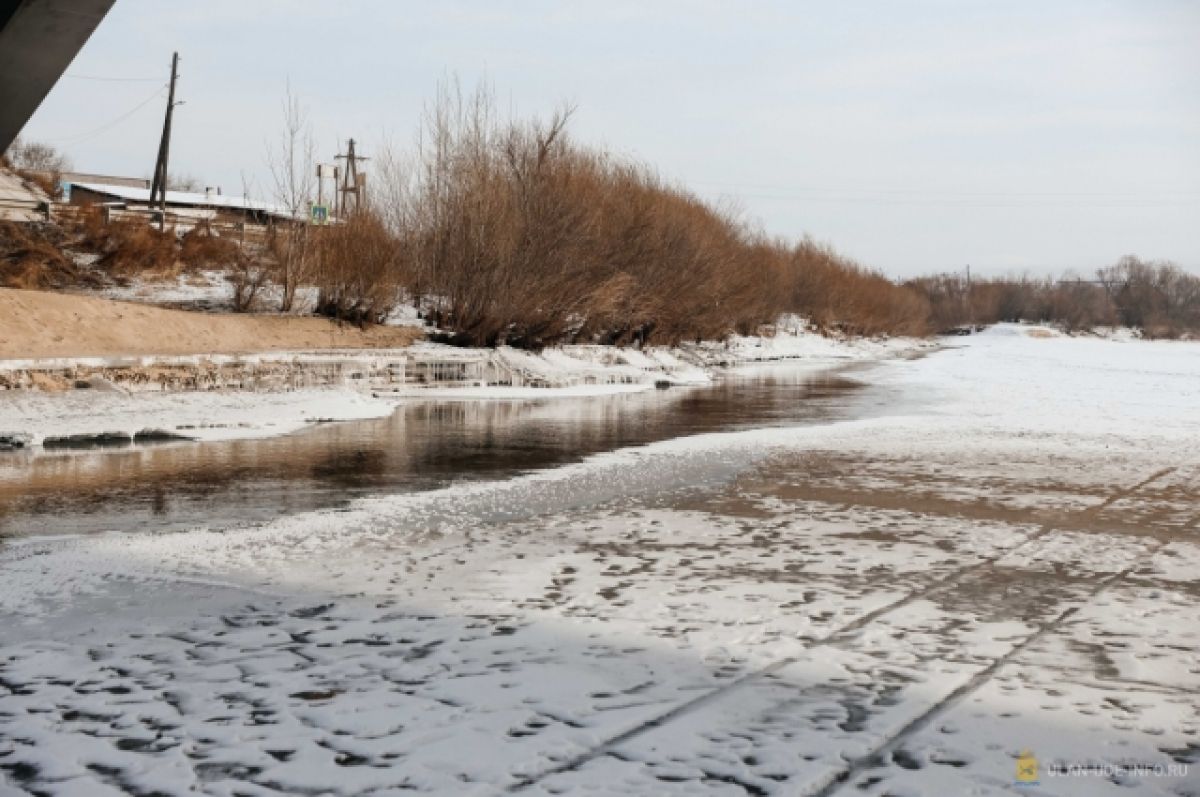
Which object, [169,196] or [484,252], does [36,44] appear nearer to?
[484,252]

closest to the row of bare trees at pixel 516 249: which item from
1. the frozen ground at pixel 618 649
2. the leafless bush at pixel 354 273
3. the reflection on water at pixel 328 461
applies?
the leafless bush at pixel 354 273

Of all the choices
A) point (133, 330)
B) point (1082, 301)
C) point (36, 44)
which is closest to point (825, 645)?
point (36, 44)

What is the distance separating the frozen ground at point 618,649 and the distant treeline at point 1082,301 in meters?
124

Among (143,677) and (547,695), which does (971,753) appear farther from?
(143,677)

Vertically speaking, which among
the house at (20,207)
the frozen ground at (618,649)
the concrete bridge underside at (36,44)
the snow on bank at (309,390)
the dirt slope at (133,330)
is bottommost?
the frozen ground at (618,649)

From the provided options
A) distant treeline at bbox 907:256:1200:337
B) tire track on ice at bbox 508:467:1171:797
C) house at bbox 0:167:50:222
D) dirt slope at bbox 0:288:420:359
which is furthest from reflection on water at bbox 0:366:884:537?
distant treeline at bbox 907:256:1200:337

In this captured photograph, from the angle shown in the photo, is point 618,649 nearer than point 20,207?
Yes

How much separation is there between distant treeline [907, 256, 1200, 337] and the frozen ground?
123981 mm

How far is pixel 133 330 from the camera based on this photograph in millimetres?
20484

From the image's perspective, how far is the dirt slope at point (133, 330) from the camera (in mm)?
18375

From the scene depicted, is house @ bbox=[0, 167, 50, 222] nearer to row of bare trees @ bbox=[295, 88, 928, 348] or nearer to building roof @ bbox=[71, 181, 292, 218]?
row of bare trees @ bbox=[295, 88, 928, 348]

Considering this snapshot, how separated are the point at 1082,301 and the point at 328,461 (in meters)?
143

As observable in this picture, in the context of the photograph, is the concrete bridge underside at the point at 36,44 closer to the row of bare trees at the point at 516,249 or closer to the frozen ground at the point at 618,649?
the frozen ground at the point at 618,649

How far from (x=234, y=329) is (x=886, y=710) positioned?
70.0ft
